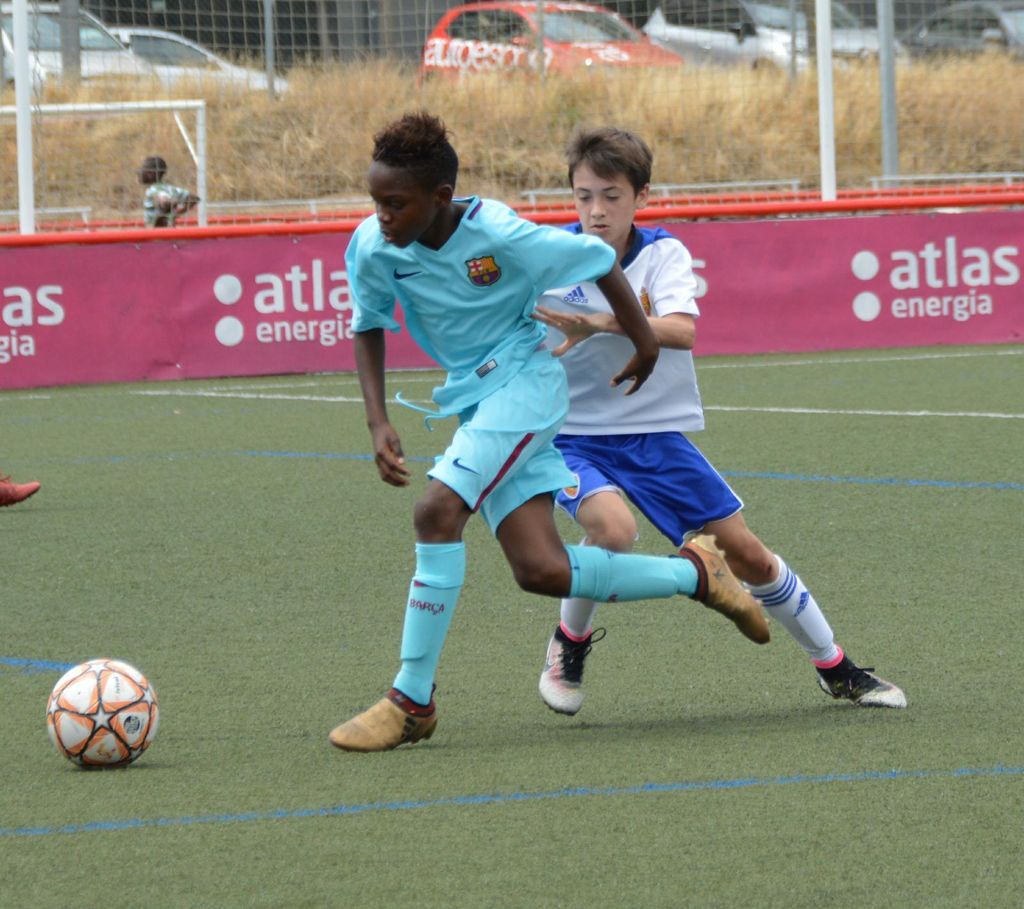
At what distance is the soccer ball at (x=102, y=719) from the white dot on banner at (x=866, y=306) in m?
10.3

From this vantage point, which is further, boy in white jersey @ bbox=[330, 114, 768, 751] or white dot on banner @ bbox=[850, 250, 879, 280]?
white dot on banner @ bbox=[850, 250, 879, 280]

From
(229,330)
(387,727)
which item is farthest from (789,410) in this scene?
(387,727)

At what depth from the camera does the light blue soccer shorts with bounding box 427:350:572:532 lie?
14.0 feet

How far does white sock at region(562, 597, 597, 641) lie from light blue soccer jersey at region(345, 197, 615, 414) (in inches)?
27.9

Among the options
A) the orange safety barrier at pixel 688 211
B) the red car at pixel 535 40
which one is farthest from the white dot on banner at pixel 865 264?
the red car at pixel 535 40

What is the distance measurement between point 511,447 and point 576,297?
67cm

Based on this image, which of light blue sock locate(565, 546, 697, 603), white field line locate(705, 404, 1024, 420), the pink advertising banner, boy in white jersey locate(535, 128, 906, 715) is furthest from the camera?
the pink advertising banner

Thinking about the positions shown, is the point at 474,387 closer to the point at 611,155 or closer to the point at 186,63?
the point at 611,155

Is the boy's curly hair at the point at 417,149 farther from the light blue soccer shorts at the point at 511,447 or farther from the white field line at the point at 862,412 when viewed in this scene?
the white field line at the point at 862,412

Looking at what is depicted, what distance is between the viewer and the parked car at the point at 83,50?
13.9 metres

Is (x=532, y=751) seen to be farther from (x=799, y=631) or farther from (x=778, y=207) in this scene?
(x=778, y=207)

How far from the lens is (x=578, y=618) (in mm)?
4867

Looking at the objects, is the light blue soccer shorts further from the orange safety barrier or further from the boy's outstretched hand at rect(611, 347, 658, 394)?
the orange safety barrier

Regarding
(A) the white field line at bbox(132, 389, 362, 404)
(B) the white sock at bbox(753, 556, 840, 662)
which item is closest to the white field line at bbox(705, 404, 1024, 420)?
(A) the white field line at bbox(132, 389, 362, 404)
